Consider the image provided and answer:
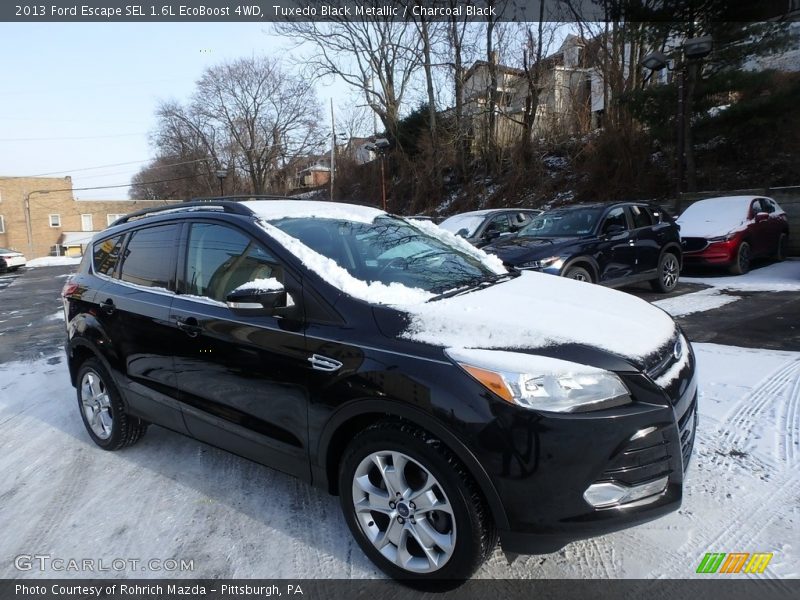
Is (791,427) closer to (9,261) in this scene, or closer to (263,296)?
(263,296)

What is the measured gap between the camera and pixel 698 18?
14.5 meters

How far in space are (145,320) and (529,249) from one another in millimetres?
5379

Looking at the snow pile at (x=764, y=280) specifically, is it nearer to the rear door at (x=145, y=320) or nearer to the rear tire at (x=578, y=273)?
the rear tire at (x=578, y=273)

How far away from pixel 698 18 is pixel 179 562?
59.1 ft

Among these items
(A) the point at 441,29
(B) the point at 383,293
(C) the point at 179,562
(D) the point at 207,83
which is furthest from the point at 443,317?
(D) the point at 207,83

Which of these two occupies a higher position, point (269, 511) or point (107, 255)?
point (107, 255)

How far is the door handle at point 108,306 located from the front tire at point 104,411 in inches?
16.4

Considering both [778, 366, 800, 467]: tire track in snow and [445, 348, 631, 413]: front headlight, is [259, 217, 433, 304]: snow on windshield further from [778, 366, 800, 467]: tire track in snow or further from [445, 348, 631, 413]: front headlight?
[778, 366, 800, 467]: tire track in snow

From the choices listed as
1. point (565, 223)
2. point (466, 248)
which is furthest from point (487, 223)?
point (466, 248)

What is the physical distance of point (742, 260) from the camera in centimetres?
1002

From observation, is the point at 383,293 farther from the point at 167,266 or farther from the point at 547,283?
the point at 167,266

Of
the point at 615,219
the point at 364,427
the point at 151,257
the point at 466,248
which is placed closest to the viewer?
the point at 364,427

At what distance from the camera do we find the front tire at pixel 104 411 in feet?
12.1

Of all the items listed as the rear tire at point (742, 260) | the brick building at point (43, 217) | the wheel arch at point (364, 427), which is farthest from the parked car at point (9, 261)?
the rear tire at point (742, 260)
